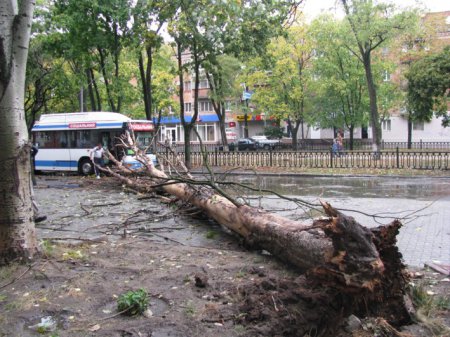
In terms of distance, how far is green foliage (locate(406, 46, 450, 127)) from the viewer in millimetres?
19672

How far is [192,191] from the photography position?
9125 mm

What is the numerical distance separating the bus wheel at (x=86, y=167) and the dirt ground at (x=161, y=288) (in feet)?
49.9

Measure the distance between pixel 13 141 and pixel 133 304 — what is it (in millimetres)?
2633

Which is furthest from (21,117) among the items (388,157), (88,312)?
(388,157)

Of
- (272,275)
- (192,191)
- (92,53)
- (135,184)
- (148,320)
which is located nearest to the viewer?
(148,320)

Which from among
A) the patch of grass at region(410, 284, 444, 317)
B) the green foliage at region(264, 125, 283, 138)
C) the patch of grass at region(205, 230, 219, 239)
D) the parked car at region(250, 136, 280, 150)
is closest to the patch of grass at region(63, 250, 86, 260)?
the patch of grass at region(205, 230, 219, 239)

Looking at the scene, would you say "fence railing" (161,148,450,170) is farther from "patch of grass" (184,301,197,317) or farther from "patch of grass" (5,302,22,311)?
"patch of grass" (184,301,197,317)

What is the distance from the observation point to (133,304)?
160 inches

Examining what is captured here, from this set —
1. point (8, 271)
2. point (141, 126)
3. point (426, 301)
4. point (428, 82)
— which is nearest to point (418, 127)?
point (428, 82)

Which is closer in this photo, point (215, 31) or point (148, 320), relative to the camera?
point (148, 320)

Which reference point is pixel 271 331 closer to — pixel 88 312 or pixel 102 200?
pixel 88 312

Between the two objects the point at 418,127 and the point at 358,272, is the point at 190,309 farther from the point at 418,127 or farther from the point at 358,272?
the point at 418,127

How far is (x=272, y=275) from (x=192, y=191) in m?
4.26

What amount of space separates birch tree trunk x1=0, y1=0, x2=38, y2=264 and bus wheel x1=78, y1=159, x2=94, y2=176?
17.6 metres
